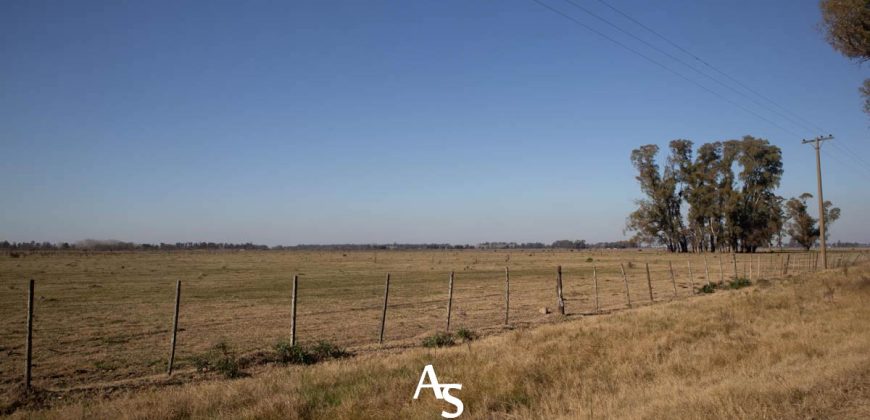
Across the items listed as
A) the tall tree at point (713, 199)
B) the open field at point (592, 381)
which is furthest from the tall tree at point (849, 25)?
the tall tree at point (713, 199)

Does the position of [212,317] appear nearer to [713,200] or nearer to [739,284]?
[739,284]

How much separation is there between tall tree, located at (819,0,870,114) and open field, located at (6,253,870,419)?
29.6 ft

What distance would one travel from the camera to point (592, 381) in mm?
9148

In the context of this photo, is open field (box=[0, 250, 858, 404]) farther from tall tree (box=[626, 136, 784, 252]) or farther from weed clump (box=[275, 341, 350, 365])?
tall tree (box=[626, 136, 784, 252])

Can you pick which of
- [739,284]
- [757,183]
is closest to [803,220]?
[757,183]

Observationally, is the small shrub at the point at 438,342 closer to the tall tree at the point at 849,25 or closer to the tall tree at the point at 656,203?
the tall tree at the point at 849,25

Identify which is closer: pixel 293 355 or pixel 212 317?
pixel 293 355

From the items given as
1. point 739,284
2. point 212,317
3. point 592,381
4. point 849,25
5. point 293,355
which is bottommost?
point 212,317

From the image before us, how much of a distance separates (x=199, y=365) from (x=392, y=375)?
5.07 meters

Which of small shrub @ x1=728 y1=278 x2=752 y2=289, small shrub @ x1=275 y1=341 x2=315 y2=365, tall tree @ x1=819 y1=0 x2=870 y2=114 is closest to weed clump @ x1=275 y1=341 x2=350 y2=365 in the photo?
small shrub @ x1=275 y1=341 x2=315 y2=365

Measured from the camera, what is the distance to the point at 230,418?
7816 millimetres

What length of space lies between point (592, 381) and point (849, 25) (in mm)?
16557

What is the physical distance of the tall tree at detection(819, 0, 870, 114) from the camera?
56.3 ft

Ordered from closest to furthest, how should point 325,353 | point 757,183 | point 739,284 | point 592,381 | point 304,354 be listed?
point 592,381 → point 304,354 → point 325,353 → point 739,284 → point 757,183
